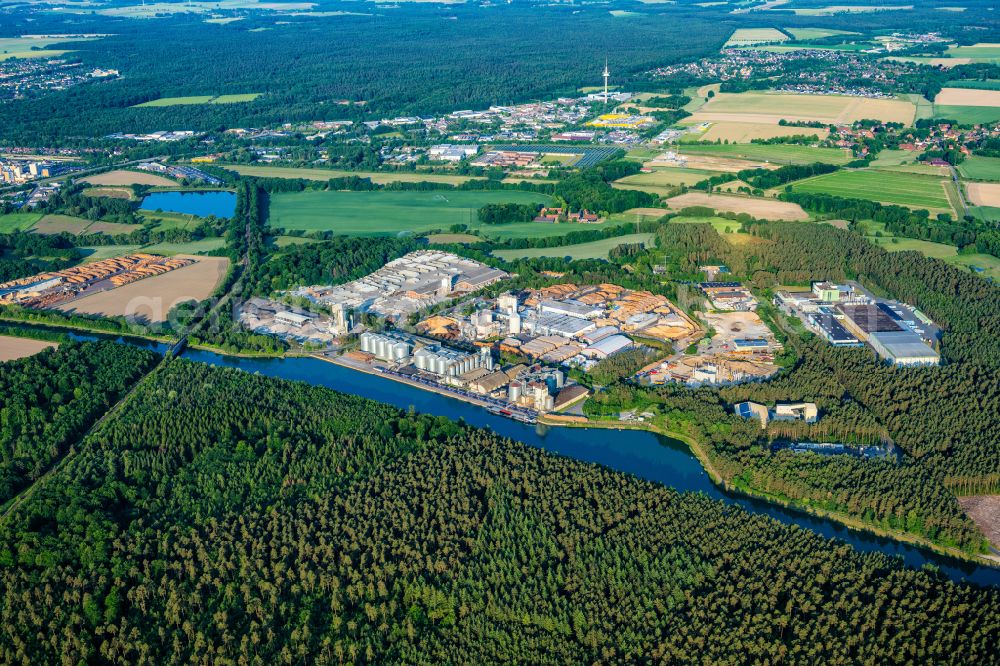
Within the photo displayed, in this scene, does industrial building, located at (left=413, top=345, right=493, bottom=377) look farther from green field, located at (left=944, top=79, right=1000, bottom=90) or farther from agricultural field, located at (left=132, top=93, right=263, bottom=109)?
green field, located at (left=944, top=79, right=1000, bottom=90)

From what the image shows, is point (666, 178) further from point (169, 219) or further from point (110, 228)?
point (110, 228)

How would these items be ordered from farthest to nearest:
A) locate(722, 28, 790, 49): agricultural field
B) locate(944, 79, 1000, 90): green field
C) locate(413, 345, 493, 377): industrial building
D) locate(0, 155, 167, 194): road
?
1. locate(722, 28, 790, 49): agricultural field
2. locate(944, 79, 1000, 90): green field
3. locate(0, 155, 167, 194): road
4. locate(413, 345, 493, 377): industrial building

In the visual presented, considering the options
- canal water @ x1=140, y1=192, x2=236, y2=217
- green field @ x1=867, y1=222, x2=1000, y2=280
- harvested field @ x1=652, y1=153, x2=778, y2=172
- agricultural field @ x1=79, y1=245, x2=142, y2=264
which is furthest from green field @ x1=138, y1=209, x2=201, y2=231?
green field @ x1=867, y1=222, x2=1000, y2=280

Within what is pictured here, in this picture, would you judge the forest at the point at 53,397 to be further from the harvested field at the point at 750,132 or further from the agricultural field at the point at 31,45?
the agricultural field at the point at 31,45

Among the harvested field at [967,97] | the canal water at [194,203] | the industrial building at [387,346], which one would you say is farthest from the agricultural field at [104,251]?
the harvested field at [967,97]

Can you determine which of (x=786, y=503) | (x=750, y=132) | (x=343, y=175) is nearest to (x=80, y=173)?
(x=343, y=175)
